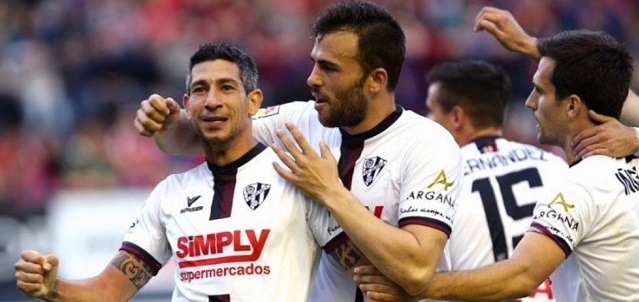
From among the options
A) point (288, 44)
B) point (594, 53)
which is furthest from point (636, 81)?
point (594, 53)

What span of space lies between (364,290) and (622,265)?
3.88 ft

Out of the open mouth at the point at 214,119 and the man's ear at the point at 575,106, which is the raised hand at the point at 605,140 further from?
the open mouth at the point at 214,119

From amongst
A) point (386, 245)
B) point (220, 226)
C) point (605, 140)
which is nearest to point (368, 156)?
point (386, 245)

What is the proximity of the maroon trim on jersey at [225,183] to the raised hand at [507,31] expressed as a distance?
→ 1434mm

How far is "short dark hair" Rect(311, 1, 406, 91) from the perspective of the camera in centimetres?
610

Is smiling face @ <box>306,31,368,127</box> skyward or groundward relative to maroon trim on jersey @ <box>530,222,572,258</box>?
skyward

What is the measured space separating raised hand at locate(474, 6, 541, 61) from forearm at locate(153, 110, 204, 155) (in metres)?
1.62

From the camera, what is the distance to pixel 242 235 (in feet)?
19.6

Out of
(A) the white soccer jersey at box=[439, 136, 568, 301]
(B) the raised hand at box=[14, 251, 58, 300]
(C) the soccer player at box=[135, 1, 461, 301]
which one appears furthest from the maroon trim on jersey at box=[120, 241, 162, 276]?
(A) the white soccer jersey at box=[439, 136, 568, 301]

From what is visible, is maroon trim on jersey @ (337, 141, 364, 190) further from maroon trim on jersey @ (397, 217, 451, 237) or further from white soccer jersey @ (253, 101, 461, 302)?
maroon trim on jersey @ (397, 217, 451, 237)

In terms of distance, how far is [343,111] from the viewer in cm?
606

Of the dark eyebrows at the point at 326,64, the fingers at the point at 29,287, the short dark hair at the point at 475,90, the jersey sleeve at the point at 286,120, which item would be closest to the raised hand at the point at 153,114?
the jersey sleeve at the point at 286,120

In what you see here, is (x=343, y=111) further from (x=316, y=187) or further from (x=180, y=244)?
(x=180, y=244)

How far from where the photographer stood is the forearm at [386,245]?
5570 mm
